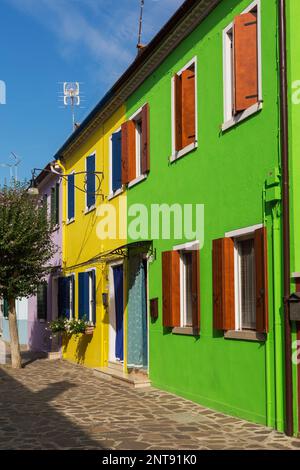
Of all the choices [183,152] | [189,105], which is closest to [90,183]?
[183,152]

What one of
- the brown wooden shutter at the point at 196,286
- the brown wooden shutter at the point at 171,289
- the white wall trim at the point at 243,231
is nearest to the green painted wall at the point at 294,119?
the white wall trim at the point at 243,231

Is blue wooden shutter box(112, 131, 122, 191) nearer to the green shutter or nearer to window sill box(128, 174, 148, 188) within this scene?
window sill box(128, 174, 148, 188)

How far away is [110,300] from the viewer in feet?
51.3

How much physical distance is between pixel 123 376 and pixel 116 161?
16.6ft

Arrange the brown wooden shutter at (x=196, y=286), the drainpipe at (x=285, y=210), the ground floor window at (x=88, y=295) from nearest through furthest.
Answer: the drainpipe at (x=285, y=210), the brown wooden shutter at (x=196, y=286), the ground floor window at (x=88, y=295)

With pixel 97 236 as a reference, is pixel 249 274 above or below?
below

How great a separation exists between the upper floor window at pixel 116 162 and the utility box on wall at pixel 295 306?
789cm

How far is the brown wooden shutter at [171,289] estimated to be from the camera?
1121cm

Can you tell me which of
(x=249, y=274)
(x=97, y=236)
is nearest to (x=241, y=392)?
(x=249, y=274)

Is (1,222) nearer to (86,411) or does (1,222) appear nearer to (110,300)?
(110,300)

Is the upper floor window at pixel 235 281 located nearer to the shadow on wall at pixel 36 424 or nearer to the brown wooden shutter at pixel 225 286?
the brown wooden shutter at pixel 225 286

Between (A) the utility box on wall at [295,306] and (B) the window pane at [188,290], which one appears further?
(B) the window pane at [188,290]

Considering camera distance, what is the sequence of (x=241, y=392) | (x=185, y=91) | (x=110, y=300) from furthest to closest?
(x=110, y=300) → (x=185, y=91) → (x=241, y=392)
